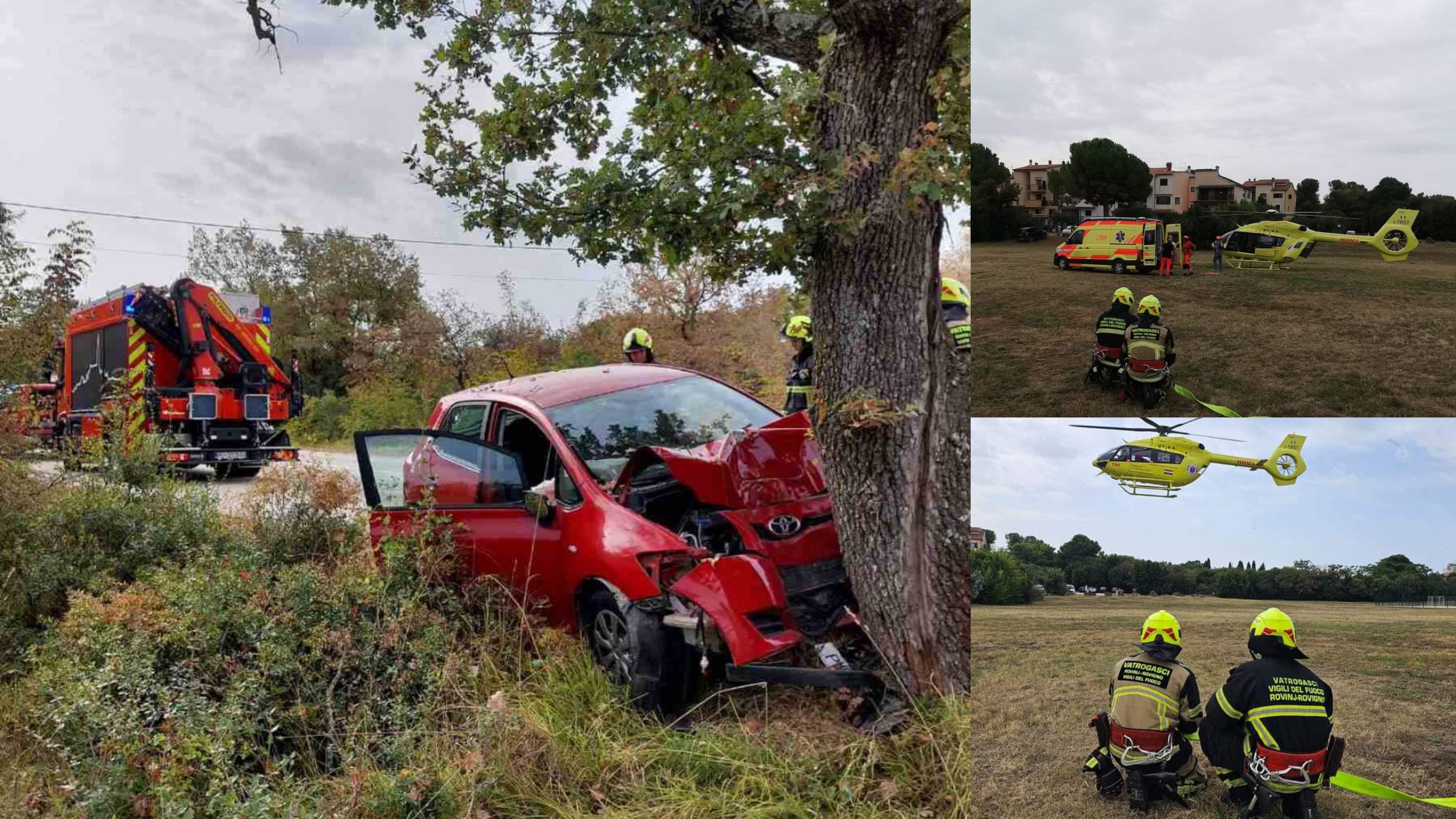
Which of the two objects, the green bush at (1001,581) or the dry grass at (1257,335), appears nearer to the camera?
the dry grass at (1257,335)

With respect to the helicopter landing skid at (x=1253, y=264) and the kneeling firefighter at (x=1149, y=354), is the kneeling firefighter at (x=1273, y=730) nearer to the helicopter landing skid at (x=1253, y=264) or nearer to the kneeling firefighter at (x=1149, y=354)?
the kneeling firefighter at (x=1149, y=354)

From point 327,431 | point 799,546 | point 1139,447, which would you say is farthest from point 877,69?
point 327,431

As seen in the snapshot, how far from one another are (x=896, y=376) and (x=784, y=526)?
43.2 inches

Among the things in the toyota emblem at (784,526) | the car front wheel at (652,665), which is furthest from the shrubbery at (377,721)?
the toyota emblem at (784,526)

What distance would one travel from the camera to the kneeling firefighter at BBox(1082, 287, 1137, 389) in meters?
1.78

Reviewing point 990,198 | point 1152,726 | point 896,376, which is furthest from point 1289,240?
point 896,376

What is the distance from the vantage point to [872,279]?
172 inches

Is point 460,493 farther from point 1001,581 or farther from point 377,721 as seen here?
point 1001,581

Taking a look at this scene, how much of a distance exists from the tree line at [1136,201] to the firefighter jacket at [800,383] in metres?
Result: 5.23

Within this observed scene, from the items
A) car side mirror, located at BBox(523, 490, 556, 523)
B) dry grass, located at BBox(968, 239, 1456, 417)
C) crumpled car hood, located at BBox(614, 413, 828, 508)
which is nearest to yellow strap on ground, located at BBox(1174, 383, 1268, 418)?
dry grass, located at BBox(968, 239, 1456, 417)

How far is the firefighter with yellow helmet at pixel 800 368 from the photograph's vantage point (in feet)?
24.4

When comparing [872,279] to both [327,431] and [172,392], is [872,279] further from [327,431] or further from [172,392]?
[327,431]

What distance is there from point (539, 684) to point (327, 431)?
66.1 feet

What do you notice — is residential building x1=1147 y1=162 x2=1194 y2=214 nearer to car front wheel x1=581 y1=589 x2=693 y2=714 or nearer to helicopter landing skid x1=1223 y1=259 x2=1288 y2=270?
helicopter landing skid x1=1223 y1=259 x2=1288 y2=270
